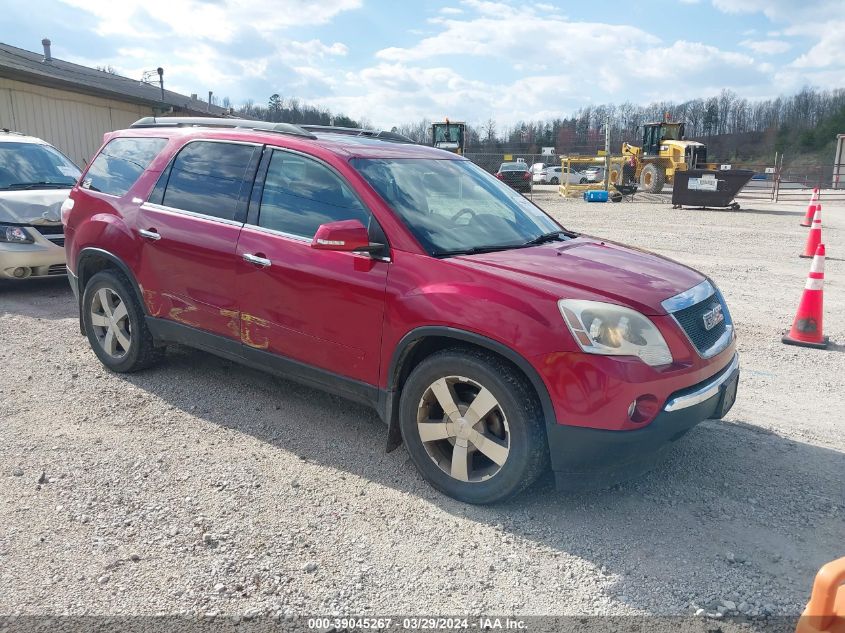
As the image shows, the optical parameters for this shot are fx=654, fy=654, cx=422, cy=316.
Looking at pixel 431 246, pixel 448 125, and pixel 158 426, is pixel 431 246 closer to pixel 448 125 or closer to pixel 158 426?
pixel 158 426

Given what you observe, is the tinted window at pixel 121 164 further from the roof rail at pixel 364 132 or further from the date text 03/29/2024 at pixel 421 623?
the date text 03/29/2024 at pixel 421 623

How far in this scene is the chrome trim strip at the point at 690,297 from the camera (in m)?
3.16

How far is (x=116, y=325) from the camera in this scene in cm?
495

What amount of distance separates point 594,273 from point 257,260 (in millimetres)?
1948

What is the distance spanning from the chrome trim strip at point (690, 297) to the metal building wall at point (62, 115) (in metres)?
15.9

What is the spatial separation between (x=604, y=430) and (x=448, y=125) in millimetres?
32200

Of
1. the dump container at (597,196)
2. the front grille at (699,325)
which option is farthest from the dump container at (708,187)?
the front grille at (699,325)

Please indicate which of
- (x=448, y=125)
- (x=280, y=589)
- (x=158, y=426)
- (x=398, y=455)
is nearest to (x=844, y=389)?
(x=398, y=455)

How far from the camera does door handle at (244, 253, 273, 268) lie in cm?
386

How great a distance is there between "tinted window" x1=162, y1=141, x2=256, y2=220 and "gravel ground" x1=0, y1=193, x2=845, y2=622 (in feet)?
4.49

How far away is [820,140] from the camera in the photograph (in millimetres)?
75438

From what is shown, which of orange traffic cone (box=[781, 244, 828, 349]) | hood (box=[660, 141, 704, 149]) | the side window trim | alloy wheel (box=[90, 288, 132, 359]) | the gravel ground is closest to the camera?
the gravel ground

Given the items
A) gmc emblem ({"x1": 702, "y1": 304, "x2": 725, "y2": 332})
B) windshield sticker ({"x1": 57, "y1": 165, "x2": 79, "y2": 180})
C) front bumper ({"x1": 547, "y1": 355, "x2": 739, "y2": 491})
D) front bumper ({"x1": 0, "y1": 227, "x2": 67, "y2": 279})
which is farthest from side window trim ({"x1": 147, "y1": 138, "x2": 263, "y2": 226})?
windshield sticker ({"x1": 57, "y1": 165, "x2": 79, "y2": 180})

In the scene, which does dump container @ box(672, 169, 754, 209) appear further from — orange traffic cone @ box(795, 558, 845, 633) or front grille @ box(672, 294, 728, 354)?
orange traffic cone @ box(795, 558, 845, 633)
